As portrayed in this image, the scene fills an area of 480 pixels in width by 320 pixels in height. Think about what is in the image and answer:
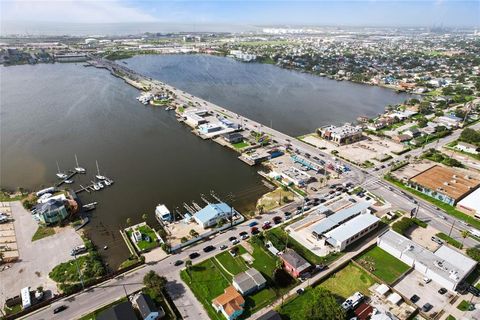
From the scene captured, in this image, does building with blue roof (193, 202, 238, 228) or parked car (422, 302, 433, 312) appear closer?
parked car (422, 302, 433, 312)

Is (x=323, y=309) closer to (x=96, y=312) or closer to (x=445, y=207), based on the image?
(x=96, y=312)

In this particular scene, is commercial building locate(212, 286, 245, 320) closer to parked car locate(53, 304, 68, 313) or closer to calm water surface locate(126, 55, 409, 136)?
parked car locate(53, 304, 68, 313)

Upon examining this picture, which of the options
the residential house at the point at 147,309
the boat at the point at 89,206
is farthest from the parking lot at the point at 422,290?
the boat at the point at 89,206

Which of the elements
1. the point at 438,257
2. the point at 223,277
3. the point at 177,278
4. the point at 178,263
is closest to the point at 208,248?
the point at 178,263

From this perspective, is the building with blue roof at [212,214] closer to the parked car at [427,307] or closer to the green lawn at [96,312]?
the green lawn at [96,312]

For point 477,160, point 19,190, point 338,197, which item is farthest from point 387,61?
point 19,190

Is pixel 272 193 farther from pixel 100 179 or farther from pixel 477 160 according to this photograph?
pixel 477 160

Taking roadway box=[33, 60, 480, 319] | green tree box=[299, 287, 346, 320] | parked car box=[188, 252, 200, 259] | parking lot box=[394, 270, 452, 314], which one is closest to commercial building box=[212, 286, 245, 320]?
roadway box=[33, 60, 480, 319]
